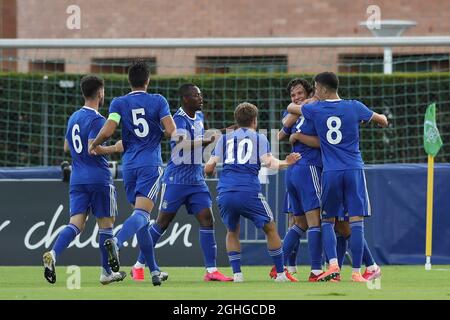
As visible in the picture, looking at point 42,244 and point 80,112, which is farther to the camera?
point 42,244

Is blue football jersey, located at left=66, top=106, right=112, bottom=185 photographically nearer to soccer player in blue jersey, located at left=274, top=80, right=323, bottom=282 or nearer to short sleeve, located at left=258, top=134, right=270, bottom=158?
short sleeve, located at left=258, top=134, right=270, bottom=158

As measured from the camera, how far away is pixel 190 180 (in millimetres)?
12273

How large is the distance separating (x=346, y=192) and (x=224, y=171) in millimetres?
1195

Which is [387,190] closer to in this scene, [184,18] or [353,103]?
[353,103]

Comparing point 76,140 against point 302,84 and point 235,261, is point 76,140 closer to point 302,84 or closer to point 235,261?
point 235,261

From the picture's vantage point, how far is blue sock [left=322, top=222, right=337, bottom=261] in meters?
11.7

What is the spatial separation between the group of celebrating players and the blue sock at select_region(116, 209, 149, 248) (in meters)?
0.01

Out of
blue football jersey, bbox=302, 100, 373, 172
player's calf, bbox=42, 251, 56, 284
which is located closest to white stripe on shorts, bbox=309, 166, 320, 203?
blue football jersey, bbox=302, 100, 373, 172

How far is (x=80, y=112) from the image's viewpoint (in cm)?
1200

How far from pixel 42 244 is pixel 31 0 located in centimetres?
1306

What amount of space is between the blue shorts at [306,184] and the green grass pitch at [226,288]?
0.75 m

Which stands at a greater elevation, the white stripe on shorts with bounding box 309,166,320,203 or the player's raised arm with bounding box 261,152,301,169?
the player's raised arm with bounding box 261,152,301,169

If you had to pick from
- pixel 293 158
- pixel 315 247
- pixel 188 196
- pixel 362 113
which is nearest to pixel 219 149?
pixel 188 196

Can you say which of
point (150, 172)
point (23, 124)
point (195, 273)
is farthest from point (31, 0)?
point (150, 172)
